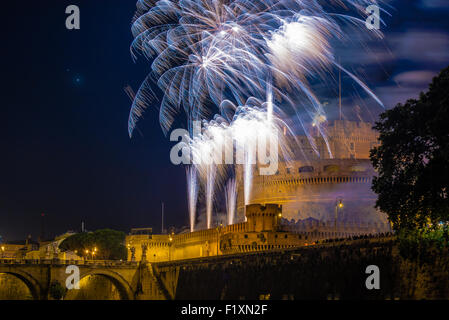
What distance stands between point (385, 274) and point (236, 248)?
35.8 meters

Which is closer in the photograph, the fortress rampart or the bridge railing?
the bridge railing

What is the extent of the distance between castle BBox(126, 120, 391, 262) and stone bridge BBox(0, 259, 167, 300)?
332 centimetres

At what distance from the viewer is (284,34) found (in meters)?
73.8

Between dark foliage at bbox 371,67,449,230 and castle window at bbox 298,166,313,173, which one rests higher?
castle window at bbox 298,166,313,173

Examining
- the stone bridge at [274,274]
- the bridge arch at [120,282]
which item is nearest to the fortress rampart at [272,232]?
the stone bridge at [274,274]

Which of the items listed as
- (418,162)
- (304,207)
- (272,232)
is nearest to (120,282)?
(272,232)

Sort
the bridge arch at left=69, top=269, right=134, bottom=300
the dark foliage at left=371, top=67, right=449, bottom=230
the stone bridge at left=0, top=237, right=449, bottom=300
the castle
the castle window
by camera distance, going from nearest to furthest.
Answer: the dark foliage at left=371, top=67, right=449, bottom=230, the stone bridge at left=0, top=237, right=449, bottom=300, the castle, the bridge arch at left=69, top=269, right=134, bottom=300, the castle window

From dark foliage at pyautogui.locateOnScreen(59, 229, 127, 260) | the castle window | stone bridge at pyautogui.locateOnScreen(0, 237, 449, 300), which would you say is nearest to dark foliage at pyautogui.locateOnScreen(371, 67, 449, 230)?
stone bridge at pyautogui.locateOnScreen(0, 237, 449, 300)

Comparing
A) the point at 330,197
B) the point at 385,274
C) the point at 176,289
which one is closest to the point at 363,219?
the point at 330,197

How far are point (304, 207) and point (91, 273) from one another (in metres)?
30.3

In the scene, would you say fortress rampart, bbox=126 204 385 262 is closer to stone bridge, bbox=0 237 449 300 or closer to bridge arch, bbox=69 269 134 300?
stone bridge, bbox=0 237 449 300

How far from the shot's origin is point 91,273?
89938mm

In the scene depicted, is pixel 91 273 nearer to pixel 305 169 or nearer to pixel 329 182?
pixel 305 169

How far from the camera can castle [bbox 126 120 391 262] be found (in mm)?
86125
